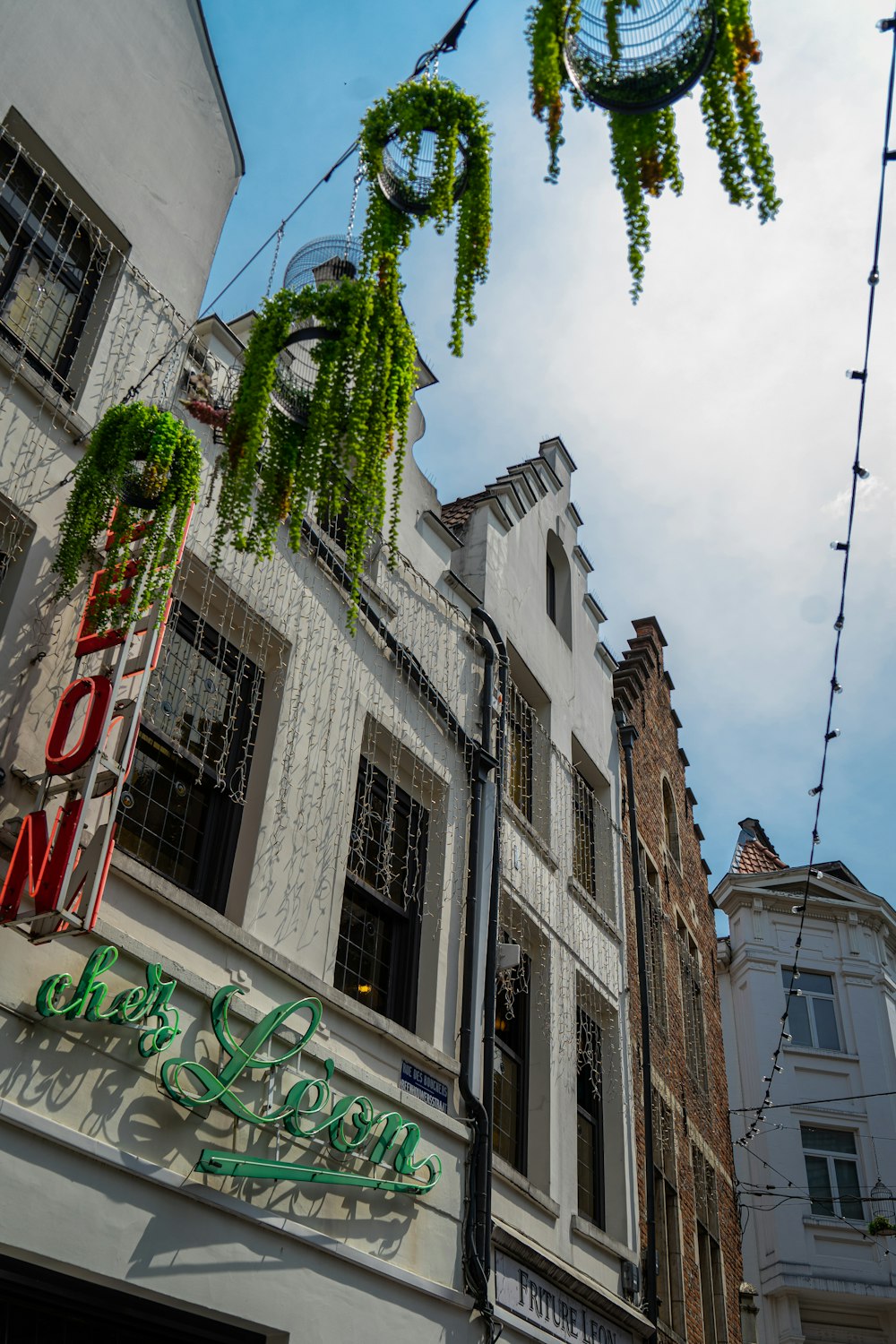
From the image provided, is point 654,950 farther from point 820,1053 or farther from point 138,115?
point 820,1053

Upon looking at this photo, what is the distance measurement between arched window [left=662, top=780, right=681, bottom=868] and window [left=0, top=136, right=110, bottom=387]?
1650 cm

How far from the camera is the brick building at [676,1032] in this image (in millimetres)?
17078

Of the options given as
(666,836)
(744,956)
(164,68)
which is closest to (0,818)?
(164,68)

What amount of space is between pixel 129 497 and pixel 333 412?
1.96m

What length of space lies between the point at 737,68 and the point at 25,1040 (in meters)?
6.49

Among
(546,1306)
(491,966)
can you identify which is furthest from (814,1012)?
(491,966)

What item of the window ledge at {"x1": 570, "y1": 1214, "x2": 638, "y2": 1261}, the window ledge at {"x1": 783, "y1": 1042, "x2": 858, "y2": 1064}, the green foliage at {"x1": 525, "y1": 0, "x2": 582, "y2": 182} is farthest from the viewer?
the window ledge at {"x1": 783, "y1": 1042, "x2": 858, "y2": 1064}

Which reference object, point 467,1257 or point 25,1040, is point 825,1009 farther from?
point 25,1040

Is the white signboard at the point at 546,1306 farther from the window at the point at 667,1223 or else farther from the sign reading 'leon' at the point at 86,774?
the sign reading 'leon' at the point at 86,774

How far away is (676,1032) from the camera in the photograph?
19.9 m

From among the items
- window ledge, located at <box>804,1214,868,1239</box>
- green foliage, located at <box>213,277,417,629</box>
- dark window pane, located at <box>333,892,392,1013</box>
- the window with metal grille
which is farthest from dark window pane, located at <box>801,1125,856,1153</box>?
green foliage, located at <box>213,277,417,629</box>

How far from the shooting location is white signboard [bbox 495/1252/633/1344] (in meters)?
11.5

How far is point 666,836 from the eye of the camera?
912 inches

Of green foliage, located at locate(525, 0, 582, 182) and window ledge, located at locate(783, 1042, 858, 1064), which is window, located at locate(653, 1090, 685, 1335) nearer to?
green foliage, located at locate(525, 0, 582, 182)
